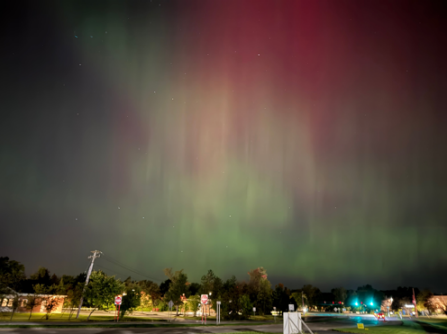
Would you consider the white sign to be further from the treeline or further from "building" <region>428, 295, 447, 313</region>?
"building" <region>428, 295, 447, 313</region>

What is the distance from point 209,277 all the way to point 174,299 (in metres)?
10.6

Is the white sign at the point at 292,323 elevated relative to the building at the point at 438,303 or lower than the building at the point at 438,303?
lower

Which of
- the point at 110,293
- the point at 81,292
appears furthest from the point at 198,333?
the point at 81,292

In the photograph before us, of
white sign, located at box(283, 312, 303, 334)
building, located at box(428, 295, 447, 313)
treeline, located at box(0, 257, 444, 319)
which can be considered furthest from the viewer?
building, located at box(428, 295, 447, 313)

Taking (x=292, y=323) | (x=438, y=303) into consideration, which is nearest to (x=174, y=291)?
(x=292, y=323)

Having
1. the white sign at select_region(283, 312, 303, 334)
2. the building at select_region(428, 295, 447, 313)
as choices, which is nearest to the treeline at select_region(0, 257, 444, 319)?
the white sign at select_region(283, 312, 303, 334)

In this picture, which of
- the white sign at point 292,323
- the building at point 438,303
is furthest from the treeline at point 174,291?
the building at point 438,303

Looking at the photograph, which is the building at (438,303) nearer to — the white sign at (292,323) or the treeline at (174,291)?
the treeline at (174,291)

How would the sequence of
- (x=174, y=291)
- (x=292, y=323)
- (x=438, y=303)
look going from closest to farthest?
(x=292, y=323) → (x=174, y=291) → (x=438, y=303)

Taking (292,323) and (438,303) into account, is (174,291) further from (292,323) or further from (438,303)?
(438,303)

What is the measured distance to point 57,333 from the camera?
2984 cm

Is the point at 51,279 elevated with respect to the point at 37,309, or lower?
elevated

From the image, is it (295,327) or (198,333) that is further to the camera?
(198,333)

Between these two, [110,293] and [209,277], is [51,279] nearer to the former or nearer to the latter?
[209,277]
